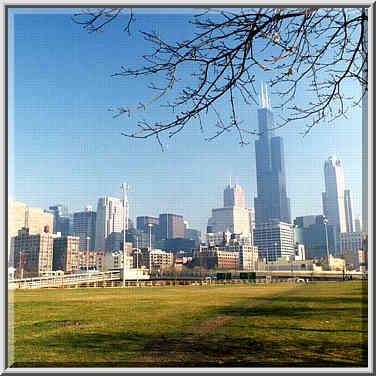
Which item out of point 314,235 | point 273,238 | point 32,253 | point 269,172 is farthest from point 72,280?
point 314,235

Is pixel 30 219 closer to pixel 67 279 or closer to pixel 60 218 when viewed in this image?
pixel 60 218

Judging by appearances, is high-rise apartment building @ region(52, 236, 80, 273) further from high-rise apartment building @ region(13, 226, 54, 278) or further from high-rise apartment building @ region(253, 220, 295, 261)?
high-rise apartment building @ region(253, 220, 295, 261)

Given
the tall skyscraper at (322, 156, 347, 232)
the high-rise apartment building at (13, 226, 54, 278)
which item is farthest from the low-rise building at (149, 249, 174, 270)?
the tall skyscraper at (322, 156, 347, 232)

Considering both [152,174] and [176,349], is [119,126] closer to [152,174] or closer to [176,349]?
[152,174]

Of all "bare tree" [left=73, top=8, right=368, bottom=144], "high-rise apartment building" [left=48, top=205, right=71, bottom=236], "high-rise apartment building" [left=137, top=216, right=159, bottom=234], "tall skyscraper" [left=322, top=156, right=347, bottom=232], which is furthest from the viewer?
"high-rise apartment building" [left=137, top=216, right=159, bottom=234]

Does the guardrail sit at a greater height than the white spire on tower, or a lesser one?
lesser

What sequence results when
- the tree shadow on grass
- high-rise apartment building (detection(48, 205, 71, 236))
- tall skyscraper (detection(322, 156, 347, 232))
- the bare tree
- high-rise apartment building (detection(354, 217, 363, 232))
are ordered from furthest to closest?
1. high-rise apartment building (detection(48, 205, 71, 236))
2. tall skyscraper (detection(322, 156, 347, 232))
3. high-rise apartment building (detection(354, 217, 363, 232))
4. the tree shadow on grass
5. the bare tree

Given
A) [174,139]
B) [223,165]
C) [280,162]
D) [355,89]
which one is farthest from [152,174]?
[355,89]
